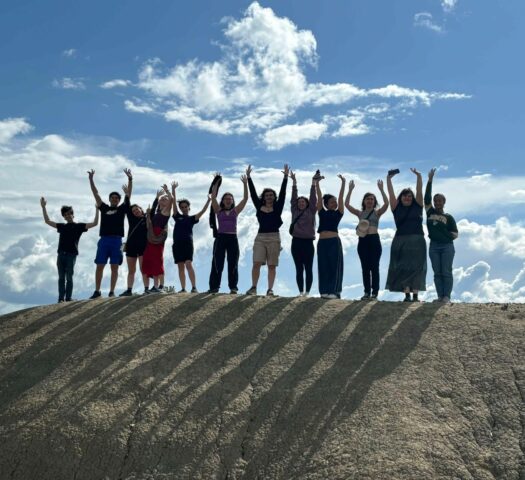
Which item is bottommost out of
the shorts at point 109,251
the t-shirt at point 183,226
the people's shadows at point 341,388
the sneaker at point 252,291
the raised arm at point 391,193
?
the people's shadows at point 341,388

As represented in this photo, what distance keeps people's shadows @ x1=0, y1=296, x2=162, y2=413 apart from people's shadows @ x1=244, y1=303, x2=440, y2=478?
4358 mm

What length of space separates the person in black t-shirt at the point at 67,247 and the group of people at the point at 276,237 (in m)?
0.02

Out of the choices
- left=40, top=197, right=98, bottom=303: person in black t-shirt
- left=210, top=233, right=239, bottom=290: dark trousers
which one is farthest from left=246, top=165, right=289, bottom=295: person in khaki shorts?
left=40, top=197, right=98, bottom=303: person in black t-shirt

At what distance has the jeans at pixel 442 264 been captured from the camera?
1358 centimetres

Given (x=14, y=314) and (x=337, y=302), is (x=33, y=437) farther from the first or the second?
(x=337, y=302)

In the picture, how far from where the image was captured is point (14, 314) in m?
14.9

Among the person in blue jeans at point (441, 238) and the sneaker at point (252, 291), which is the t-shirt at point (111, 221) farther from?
the person in blue jeans at point (441, 238)

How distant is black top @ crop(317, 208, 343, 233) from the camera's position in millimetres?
13859

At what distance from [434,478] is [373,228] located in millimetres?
5858

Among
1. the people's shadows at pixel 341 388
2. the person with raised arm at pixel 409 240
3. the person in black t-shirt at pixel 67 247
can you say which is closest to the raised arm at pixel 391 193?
the person with raised arm at pixel 409 240

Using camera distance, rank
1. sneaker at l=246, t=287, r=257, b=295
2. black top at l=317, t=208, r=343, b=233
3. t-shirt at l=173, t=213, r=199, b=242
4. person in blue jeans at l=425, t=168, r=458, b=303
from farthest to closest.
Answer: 1. t-shirt at l=173, t=213, r=199, b=242
2. sneaker at l=246, t=287, r=257, b=295
3. black top at l=317, t=208, r=343, b=233
4. person in blue jeans at l=425, t=168, r=458, b=303

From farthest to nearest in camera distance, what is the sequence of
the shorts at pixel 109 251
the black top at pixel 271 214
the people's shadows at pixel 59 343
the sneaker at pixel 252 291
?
the shorts at pixel 109 251 < the sneaker at pixel 252 291 < the black top at pixel 271 214 < the people's shadows at pixel 59 343

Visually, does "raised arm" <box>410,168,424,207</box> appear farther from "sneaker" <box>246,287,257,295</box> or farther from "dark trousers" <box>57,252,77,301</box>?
"dark trousers" <box>57,252,77,301</box>

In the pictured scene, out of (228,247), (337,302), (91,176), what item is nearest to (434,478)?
(337,302)
